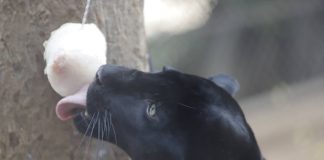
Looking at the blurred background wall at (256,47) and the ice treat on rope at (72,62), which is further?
the blurred background wall at (256,47)

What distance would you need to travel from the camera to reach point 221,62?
5922 millimetres

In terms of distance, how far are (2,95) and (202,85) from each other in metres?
0.50

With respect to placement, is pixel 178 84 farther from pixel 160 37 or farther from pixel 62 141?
pixel 160 37

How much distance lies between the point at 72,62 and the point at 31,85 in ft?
0.65

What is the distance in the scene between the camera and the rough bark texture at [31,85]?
1676 millimetres

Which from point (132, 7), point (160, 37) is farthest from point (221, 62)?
point (132, 7)

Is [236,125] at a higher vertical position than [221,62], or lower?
lower

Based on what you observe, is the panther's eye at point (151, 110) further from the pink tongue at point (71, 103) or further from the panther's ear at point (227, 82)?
the panther's ear at point (227, 82)

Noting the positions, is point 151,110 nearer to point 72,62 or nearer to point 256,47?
point 72,62

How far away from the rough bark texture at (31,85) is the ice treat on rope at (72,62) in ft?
0.26

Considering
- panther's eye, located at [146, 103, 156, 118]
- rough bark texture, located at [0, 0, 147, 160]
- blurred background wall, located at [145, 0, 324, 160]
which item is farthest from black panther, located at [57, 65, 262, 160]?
blurred background wall, located at [145, 0, 324, 160]

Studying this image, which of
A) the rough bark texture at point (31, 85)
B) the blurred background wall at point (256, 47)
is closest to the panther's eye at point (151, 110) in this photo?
the rough bark texture at point (31, 85)

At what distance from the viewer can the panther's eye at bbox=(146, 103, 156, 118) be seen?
5.07 ft

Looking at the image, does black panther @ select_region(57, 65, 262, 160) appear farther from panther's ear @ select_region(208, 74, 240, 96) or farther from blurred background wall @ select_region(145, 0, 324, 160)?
blurred background wall @ select_region(145, 0, 324, 160)
